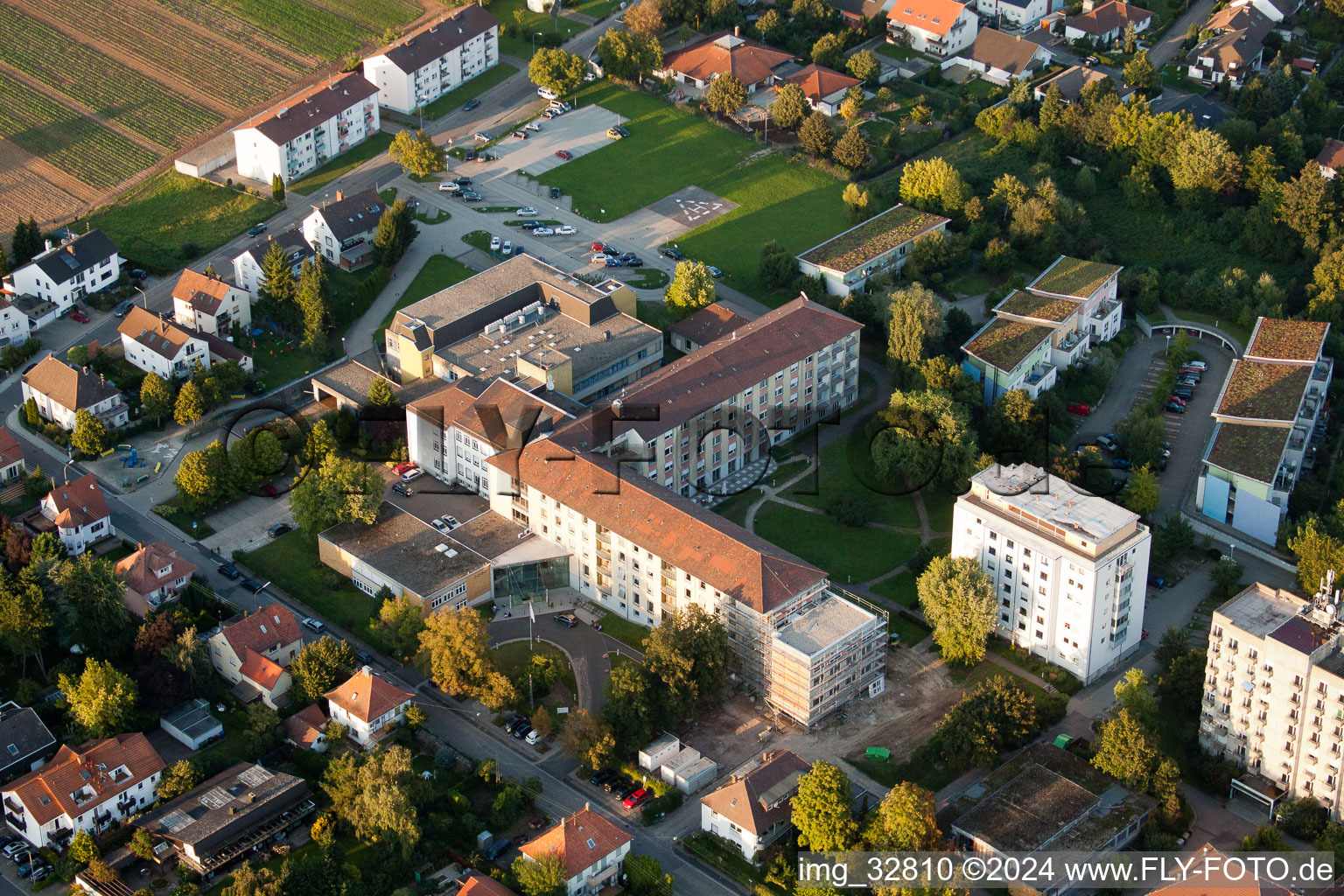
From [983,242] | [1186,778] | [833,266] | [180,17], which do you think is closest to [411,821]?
[1186,778]

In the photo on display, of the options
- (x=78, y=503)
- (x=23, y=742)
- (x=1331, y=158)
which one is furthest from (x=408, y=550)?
(x=1331, y=158)

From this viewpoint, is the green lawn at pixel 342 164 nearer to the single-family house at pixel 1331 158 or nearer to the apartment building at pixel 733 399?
the apartment building at pixel 733 399

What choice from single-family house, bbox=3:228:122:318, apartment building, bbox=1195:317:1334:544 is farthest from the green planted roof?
single-family house, bbox=3:228:122:318

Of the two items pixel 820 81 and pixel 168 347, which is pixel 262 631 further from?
pixel 820 81

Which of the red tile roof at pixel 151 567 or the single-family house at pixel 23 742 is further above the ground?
the red tile roof at pixel 151 567

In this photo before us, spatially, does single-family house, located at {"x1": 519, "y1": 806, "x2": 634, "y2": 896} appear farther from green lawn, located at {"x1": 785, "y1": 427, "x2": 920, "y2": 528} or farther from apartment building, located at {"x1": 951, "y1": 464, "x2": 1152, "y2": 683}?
green lawn, located at {"x1": 785, "y1": 427, "x2": 920, "y2": 528}

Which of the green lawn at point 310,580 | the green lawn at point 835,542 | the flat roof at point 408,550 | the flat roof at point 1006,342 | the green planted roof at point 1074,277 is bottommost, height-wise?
the green lawn at point 835,542

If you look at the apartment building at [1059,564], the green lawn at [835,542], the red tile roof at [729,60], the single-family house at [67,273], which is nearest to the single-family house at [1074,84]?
the red tile roof at [729,60]
